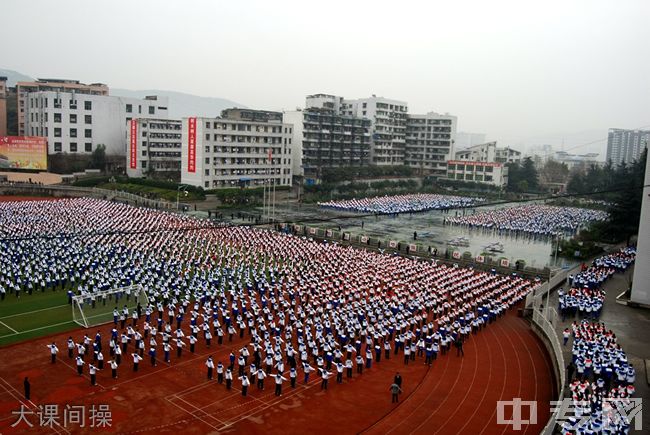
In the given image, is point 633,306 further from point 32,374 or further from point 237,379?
point 32,374

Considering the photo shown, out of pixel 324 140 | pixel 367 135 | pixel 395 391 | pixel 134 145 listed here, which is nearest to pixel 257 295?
pixel 395 391

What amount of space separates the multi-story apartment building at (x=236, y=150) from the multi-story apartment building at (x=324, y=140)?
178 inches

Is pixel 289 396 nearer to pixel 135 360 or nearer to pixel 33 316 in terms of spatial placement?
pixel 135 360

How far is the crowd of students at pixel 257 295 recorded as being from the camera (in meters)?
14.9

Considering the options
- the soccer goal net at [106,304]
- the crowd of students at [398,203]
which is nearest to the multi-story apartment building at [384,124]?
the crowd of students at [398,203]

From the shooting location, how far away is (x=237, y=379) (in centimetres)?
1362

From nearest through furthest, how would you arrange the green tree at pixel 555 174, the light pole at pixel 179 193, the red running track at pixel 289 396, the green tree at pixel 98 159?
1. the red running track at pixel 289 396
2. the light pole at pixel 179 193
3. the green tree at pixel 98 159
4. the green tree at pixel 555 174

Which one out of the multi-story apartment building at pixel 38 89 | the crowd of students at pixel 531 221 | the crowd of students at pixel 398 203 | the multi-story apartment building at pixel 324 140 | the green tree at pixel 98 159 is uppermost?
the multi-story apartment building at pixel 38 89

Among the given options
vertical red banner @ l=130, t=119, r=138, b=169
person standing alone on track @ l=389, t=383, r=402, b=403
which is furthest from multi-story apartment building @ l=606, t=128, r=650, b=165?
person standing alone on track @ l=389, t=383, r=402, b=403

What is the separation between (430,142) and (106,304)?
69.5 meters

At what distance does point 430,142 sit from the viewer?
8238 centimetres

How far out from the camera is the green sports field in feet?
54.0

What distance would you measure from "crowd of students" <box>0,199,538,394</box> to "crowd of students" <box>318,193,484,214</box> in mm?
18029

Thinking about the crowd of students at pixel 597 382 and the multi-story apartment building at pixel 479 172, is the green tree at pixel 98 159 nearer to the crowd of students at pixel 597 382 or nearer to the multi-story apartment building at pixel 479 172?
the multi-story apartment building at pixel 479 172
